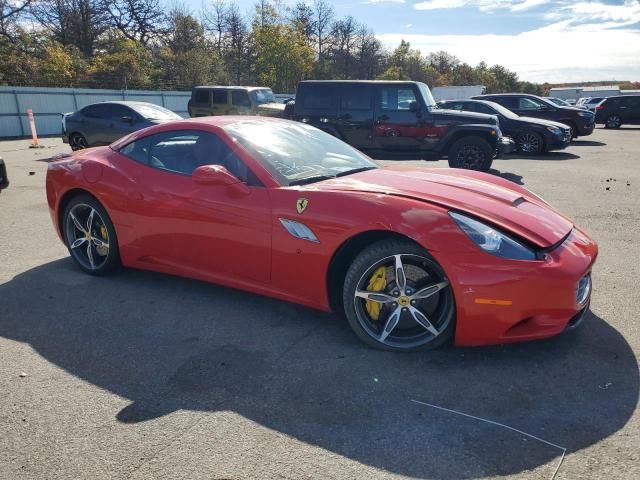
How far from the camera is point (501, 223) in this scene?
3.06 meters

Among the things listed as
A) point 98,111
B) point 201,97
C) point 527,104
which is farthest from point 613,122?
point 98,111

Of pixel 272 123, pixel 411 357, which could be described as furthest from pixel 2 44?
pixel 411 357

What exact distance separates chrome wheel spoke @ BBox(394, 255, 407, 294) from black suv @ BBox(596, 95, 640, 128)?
87.4ft

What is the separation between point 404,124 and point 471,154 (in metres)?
1.50

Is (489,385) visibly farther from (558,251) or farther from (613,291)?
(613,291)

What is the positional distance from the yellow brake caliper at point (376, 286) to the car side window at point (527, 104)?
15977mm

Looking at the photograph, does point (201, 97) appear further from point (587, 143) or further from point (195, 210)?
point (195, 210)

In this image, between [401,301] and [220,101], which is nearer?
[401,301]

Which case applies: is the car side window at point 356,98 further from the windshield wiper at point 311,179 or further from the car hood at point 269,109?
the windshield wiper at point 311,179

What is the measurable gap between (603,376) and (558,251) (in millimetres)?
724

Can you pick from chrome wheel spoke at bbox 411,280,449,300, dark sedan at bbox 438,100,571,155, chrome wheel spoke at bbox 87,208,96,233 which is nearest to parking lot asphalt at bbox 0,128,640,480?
chrome wheel spoke at bbox 411,280,449,300

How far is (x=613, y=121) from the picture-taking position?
84.5 ft

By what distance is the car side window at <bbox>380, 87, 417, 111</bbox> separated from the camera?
1080 cm

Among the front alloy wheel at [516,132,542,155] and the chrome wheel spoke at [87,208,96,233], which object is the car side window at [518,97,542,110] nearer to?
the front alloy wheel at [516,132,542,155]
